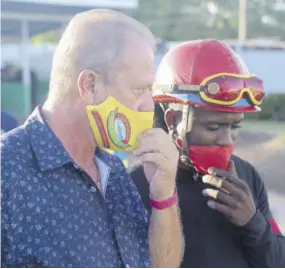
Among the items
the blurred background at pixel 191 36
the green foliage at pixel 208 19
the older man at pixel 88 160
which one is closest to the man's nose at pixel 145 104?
the older man at pixel 88 160

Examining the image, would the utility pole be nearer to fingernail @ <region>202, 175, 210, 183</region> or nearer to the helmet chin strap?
the helmet chin strap

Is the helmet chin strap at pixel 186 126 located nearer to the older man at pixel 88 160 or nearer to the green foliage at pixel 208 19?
the older man at pixel 88 160

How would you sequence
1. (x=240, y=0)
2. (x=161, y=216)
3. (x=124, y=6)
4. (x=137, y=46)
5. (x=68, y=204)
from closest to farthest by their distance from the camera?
(x=68, y=204), (x=137, y=46), (x=161, y=216), (x=124, y=6), (x=240, y=0)

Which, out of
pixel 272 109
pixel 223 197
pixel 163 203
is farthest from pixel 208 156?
pixel 272 109

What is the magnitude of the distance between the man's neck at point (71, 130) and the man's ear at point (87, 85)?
0.05m

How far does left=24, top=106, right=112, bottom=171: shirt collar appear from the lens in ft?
6.26

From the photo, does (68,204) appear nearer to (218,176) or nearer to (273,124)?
(218,176)

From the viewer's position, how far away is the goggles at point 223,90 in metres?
2.67

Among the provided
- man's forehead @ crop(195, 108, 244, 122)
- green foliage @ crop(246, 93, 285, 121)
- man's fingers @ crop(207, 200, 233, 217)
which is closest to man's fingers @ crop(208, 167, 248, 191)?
man's fingers @ crop(207, 200, 233, 217)

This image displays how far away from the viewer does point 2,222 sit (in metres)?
1.78

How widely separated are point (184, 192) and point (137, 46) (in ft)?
2.79

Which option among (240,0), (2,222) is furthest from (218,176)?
(240,0)

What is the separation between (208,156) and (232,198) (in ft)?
0.74

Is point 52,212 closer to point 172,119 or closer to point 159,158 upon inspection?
point 159,158
